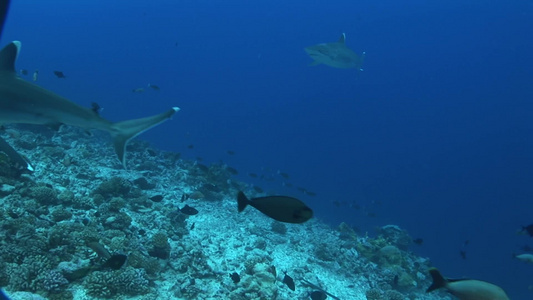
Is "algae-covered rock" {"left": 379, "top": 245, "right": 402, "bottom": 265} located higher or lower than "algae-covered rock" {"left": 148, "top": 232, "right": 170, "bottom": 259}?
lower

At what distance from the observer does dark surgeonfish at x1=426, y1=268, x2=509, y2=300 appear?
4.16 meters

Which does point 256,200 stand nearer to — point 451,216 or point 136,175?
point 136,175

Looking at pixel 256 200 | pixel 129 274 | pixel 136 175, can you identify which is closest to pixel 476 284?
pixel 256 200

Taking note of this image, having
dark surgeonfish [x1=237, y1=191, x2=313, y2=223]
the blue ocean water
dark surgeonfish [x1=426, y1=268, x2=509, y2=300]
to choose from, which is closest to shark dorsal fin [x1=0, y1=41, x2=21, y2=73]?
dark surgeonfish [x1=237, y1=191, x2=313, y2=223]

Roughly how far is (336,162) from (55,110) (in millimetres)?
124934

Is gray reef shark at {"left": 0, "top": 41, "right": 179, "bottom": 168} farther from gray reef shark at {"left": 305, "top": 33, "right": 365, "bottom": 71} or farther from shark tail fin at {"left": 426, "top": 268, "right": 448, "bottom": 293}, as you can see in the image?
gray reef shark at {"left": 305, "top": 33, "right": 365, "bottom": 71}

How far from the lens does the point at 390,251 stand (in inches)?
547

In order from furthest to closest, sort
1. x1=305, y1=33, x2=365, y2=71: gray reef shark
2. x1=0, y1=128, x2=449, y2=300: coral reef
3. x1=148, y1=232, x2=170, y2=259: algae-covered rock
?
x1=305, y1=33, x2=365, y2=71: gray reef shark → x1=148, y1=232, x2=170, y2=259: algae-covered rock → x1=0, y1=128, x2=449, y2=300: coral reef

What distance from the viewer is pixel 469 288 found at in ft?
13.8

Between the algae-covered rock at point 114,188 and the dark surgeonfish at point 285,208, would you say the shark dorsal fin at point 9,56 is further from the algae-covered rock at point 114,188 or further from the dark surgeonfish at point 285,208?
the algae-covered rock at point 114,188

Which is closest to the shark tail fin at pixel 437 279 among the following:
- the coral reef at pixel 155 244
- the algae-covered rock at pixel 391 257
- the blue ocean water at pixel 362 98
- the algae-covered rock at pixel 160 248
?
the coral reef at pixel 155 244

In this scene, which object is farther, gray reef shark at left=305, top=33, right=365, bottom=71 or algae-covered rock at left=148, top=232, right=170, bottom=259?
gray reef shark at left=305, top=33, right=365, bottom=71

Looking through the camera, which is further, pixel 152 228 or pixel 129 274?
pixel 152 228

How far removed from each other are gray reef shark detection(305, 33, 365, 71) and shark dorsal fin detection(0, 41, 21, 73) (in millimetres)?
8276
